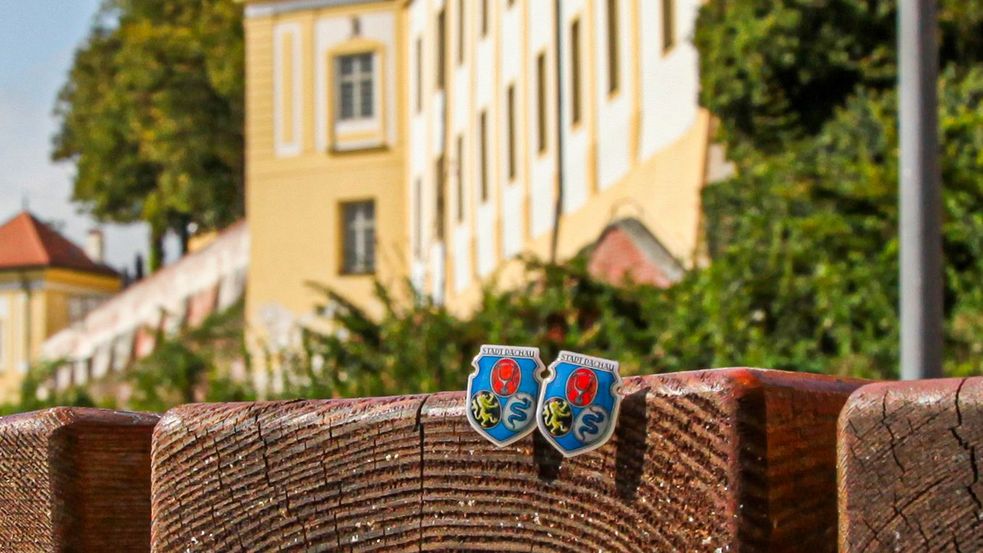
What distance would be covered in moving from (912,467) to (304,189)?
40.4 metres

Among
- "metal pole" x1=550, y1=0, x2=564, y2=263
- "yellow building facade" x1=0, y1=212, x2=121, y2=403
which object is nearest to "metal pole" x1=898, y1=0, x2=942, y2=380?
"metal pole" x1=550, y1=0, x2=564, y2=263

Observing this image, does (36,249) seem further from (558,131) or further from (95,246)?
(558,131)

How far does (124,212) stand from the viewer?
5697 centimetres

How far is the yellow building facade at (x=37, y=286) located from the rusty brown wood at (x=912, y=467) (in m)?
67.3

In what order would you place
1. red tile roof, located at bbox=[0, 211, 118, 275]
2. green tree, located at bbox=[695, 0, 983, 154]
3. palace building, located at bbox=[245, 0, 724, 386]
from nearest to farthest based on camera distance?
green tree, located at bbox=[695, 0, 983, 154] < palace building, located at bbox=[245, 0, 724, 386] < red tile roof, located at bbox=[0, 211, 118, 275]

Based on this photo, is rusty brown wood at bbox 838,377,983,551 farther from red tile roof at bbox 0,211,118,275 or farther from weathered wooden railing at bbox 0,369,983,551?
red tile roof at bbox 0,211,118,275

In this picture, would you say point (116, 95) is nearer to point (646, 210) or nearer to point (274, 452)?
point (646, 210)

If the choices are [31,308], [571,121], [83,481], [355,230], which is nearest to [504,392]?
[83,481]

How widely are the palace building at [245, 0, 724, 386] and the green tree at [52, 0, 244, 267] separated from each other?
610cm

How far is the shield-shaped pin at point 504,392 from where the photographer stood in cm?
190

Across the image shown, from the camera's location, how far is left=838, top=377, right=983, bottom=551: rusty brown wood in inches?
63.2

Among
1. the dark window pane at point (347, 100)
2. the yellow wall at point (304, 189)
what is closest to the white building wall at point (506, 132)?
the yellow wall at point (304, 189)

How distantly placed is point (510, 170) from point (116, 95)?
79.3 feet

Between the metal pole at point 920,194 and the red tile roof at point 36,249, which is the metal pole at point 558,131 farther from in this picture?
the red tile roof at point 36,249
